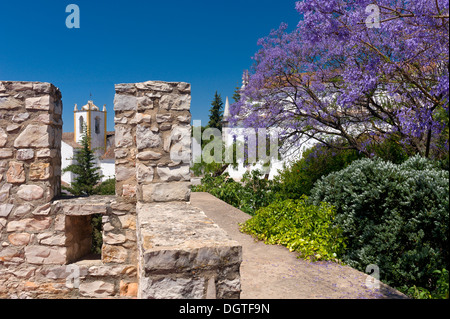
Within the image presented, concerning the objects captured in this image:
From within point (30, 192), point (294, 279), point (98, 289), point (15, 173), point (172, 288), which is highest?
point (15, 173)

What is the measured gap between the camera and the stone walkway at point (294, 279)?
2990 millimetres

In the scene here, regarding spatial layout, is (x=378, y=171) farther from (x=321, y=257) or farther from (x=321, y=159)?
(x=321, y=159)

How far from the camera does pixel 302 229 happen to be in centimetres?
444

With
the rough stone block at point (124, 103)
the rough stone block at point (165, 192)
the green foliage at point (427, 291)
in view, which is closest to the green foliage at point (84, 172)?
the rough stone block at point (124, 103)

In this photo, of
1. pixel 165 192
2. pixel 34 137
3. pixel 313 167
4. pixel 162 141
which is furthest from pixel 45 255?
pixel 313 167

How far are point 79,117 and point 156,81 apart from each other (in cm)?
5658

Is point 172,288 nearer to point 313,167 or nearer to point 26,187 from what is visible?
point 26,187

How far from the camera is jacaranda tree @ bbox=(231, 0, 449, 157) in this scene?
4703mm

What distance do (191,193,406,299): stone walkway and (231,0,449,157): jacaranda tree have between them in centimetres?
183

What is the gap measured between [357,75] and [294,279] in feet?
12.6

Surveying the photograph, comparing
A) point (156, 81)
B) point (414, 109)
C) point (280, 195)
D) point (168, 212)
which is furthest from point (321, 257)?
point (280, 195)

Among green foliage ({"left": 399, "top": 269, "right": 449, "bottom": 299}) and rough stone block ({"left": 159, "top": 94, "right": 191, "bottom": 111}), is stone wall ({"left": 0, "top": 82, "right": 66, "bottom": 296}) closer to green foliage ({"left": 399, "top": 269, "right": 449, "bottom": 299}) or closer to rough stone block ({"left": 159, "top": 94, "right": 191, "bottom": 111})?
rough stone block ({"left": 159, "top": 94, "right": 191, "bottom": 111})

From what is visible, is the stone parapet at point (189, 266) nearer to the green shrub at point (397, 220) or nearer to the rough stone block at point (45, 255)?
the green shrub at point (397, 220)

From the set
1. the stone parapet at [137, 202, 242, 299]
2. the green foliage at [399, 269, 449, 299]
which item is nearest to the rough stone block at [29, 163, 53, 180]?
the stone parapet at [137, 202, 242, 299]
